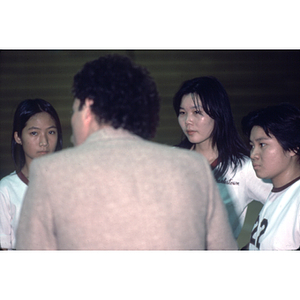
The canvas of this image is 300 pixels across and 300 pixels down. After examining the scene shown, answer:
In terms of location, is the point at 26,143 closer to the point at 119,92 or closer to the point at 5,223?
the point at 5,223

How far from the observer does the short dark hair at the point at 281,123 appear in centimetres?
206

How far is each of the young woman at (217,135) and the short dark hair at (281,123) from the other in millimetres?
209

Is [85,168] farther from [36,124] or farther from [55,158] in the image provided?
[36,124]

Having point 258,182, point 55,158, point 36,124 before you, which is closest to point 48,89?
point 36,124

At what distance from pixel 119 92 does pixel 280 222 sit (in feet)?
3.98

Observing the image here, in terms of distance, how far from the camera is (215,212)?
1.26 meters

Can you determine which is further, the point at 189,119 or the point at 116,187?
the point at 189,119

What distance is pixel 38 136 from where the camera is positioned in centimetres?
230

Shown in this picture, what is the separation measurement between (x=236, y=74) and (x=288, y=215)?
1.84 metres

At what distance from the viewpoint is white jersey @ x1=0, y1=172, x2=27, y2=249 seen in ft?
6.95

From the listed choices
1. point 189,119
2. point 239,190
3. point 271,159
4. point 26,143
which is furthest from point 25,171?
point 271,159

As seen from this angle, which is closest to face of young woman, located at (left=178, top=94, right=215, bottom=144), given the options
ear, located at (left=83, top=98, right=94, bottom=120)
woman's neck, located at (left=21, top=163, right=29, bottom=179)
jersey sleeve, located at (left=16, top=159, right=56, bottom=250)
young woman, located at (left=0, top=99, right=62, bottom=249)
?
young woman, located at (left=0, top=99, right=62, bottom=249)

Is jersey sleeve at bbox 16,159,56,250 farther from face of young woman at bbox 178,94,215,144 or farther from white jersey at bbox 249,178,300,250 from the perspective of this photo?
face of young woman at bbox 178,94,215,144

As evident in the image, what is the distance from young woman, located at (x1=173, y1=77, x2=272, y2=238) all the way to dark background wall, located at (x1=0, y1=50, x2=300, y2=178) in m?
0.87
